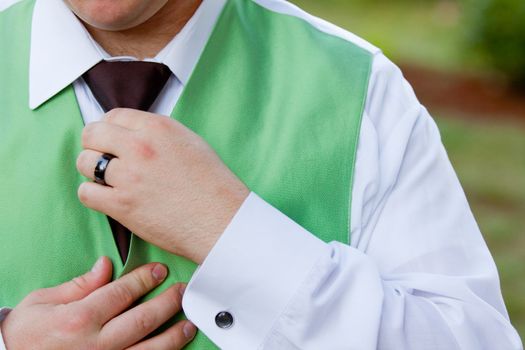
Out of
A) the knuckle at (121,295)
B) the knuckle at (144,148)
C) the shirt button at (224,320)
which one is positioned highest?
the knuckle at (144,148)

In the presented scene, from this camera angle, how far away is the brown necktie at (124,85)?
5.83 feet

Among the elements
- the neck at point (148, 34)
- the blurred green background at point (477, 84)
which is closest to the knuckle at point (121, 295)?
the neck at point (148, 34)

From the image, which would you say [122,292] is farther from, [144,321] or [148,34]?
[148,34]

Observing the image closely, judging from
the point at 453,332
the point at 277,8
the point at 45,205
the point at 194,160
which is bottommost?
the point at 453,332

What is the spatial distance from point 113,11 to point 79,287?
1.63 feet

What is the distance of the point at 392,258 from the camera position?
5.73 feet

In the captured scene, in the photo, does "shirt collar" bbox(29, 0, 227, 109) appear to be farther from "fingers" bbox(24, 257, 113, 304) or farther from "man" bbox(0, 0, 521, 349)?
"fingers" bbox(24, 257, 113, 304)

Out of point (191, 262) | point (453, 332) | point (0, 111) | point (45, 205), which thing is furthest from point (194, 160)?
point (453, 332)

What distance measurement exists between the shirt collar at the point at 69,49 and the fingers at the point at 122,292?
0.38 meters

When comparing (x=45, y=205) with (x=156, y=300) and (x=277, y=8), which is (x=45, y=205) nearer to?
(x=156, y=300)

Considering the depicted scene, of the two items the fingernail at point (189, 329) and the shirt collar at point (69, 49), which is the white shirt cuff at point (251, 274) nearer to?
the fingernail at point (189, 329)

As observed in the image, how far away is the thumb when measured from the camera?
1702 millimetres

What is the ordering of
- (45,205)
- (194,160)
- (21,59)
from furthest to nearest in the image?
(21,59)
(45,205)
(194,160)

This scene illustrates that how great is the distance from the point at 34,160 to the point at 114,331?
14.1 inches
